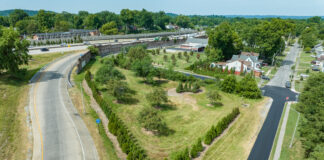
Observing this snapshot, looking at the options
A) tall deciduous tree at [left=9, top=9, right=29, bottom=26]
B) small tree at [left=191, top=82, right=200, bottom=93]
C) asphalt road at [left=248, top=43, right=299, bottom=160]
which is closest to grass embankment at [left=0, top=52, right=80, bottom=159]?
asphalt road at [left=248, top=43, right=299, bottom=160]

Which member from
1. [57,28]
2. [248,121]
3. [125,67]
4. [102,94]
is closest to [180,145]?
[248,121]

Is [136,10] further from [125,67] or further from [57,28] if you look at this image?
[125,67]

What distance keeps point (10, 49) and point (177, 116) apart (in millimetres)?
37413

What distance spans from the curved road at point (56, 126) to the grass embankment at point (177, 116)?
26.3 ft

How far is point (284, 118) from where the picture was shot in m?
40.1

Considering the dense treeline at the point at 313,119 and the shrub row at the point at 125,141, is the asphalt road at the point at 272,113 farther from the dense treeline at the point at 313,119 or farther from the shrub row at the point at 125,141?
the shrub row at the point at 125,141

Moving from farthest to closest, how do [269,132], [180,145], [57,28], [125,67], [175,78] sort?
[57,28], [125,67], [175,78], [269,132], [180,145]

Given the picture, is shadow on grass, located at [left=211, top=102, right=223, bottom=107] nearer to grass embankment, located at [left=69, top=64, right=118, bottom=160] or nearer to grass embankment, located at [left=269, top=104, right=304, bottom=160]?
grass embankment, located at [left=269, top=104, right=304, bottom=160]

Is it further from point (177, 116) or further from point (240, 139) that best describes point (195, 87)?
point (240, 139)

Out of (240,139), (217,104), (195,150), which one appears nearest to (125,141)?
(195,150)

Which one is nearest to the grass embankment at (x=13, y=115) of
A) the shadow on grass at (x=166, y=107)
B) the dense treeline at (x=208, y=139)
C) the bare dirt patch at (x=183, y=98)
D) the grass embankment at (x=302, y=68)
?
the dense treeline at (x=208, y=139)

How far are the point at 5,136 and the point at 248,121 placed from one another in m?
39.5

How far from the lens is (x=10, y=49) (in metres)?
41.9

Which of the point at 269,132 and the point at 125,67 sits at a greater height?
the point at 125,67
